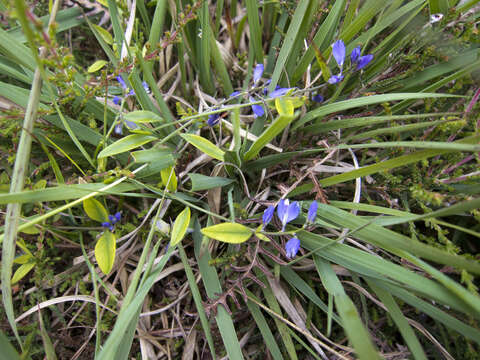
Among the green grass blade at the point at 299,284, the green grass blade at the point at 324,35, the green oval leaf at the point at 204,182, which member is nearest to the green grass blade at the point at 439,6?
the green grass blade at the point at 324,35

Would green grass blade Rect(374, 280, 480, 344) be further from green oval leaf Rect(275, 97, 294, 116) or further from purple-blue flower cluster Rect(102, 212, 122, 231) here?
purple-blue flower cluster Rect(102, 212, 122, 231)

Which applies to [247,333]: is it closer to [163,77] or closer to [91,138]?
[91,138]

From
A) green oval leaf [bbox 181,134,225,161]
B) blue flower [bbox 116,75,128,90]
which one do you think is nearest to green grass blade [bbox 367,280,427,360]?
green oval leaf [bbox 181,134,225,161]

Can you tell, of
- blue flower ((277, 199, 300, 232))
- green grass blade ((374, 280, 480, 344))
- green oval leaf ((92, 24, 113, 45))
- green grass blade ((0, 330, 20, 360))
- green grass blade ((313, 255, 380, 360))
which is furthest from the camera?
green oval leaf ((92, 24, 113, 45))

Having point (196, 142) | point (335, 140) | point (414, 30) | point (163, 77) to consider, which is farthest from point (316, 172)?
point (163, 77)

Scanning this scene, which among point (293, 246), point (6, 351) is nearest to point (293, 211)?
point (293, 246)

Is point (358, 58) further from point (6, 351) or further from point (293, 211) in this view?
point (6, 351)

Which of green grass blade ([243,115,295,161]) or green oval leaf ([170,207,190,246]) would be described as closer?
green grass blade ([243,115,295,161])
